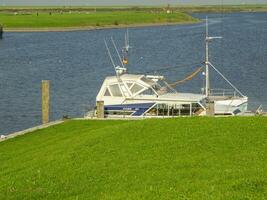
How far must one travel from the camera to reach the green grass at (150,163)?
14836 mm

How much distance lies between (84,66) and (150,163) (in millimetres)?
67318

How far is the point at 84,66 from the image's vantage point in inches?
3329

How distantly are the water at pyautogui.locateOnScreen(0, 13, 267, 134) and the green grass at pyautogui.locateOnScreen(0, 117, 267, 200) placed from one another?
21.1 metres

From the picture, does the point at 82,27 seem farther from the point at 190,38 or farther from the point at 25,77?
the point at 25,77

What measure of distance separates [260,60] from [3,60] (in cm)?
3743

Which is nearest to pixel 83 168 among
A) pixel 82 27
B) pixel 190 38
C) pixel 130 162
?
pixel 130 162

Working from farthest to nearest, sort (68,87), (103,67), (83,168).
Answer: (103,67)
(68,87)
(83,168)

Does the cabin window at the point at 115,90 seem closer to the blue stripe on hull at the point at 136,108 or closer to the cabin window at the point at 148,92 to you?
the blue stripe on hull at the point at 136,108

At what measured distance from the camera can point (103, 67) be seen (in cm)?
8219

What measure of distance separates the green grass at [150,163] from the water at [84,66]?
2109cm

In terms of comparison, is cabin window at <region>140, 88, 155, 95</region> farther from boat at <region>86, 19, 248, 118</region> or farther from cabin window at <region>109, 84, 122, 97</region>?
cabin window at <region>109, 84, 122, 97</region>

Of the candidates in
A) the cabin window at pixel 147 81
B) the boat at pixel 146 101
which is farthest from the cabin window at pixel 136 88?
the cabin window at pixel 147 81

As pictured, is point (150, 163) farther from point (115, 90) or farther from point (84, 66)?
point (84, 66)

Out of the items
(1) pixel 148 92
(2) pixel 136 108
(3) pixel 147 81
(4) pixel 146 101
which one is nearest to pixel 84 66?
(3) pixel 147 81
